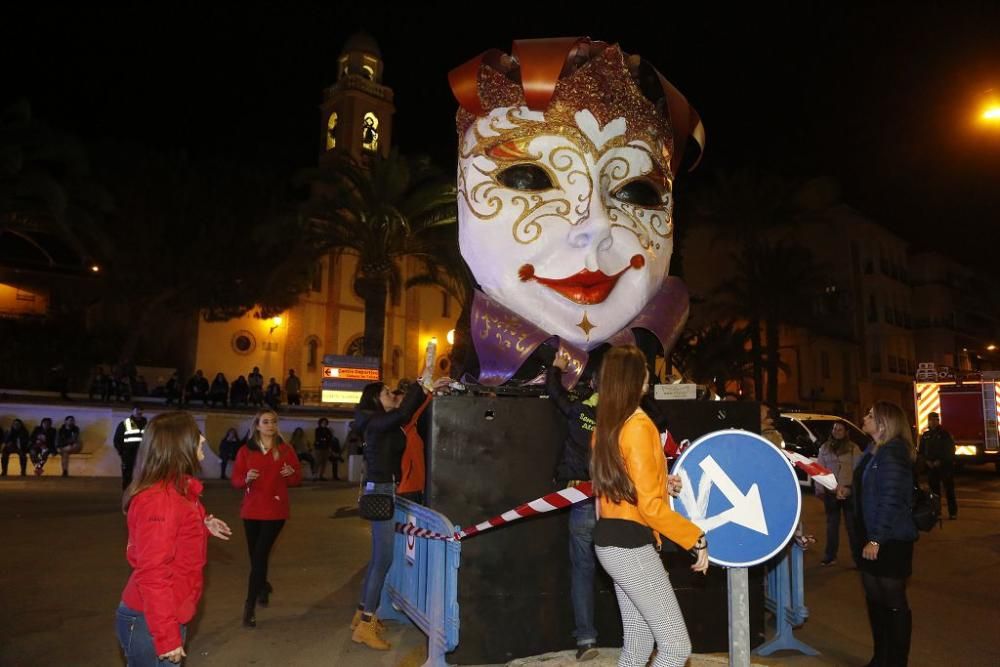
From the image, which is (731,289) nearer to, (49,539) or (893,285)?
(893,285)

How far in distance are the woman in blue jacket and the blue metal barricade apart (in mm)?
2422

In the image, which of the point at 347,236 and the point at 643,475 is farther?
the point at 347,236

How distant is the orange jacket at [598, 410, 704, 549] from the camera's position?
3123 mm

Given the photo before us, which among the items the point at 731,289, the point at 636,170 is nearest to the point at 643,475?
the point at 636,170

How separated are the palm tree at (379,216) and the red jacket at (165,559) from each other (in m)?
16.4

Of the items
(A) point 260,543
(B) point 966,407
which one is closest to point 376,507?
(A) point 260,543

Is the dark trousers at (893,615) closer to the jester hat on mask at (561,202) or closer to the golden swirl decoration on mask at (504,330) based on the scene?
the jester hat on mask at (561,202)

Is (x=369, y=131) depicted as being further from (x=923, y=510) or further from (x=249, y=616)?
(x=923, y=510)

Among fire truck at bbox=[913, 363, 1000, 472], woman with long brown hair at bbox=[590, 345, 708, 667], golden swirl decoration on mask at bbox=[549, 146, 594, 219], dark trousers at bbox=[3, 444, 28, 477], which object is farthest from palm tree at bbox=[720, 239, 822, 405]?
woman with long brown hair at bbox=[590, 345, 708, 667]

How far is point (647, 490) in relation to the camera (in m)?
3.16

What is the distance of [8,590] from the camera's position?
652 centimetres

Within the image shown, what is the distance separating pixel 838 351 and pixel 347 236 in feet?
99.7

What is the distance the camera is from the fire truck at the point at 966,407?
18266mm

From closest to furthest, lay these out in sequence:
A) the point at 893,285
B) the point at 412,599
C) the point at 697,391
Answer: the point at 412,599 → the point at 697,391 → the point at 893,285
